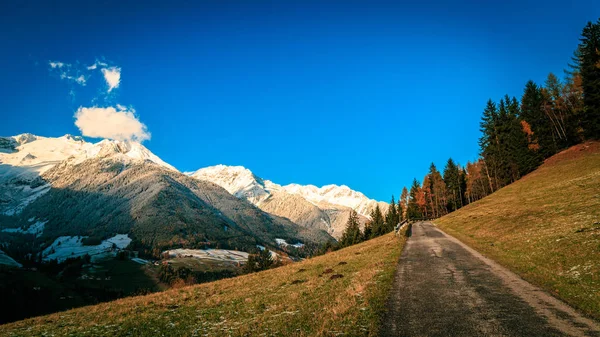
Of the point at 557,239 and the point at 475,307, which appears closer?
the point at 475,307

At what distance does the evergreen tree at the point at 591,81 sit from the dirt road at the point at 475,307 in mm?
60057

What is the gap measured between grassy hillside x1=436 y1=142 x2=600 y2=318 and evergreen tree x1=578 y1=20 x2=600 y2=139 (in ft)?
47.1

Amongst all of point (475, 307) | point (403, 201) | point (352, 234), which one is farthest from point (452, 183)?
point (475, 307)

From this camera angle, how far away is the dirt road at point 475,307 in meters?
9.80

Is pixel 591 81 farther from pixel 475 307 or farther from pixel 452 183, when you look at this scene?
pixel 475 307

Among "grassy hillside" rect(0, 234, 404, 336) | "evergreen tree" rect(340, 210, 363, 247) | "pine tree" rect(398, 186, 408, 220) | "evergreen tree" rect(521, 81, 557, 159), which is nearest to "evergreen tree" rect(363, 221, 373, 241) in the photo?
"evergreen tree" rect(340, 210, 363, 247)

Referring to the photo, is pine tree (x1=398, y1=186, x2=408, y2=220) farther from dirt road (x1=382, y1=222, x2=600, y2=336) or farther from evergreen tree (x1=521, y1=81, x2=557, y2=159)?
dirt road (x1=382, y1=222, x2=600, y2=336)

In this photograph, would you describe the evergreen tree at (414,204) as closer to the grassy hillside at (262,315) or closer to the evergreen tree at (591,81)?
the evergreen tree at (591,81)

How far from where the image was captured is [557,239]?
2133cm

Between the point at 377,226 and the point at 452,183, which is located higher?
the point at 452,183

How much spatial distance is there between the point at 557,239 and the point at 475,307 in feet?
48.6

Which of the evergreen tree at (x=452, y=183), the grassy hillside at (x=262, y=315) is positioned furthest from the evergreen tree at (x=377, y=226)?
the grassy hillside at (x=262, y=315)

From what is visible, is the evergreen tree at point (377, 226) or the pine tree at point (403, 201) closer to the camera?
the evergreen tree at point (377, 226)

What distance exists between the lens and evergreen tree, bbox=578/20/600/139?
55.6 metres
